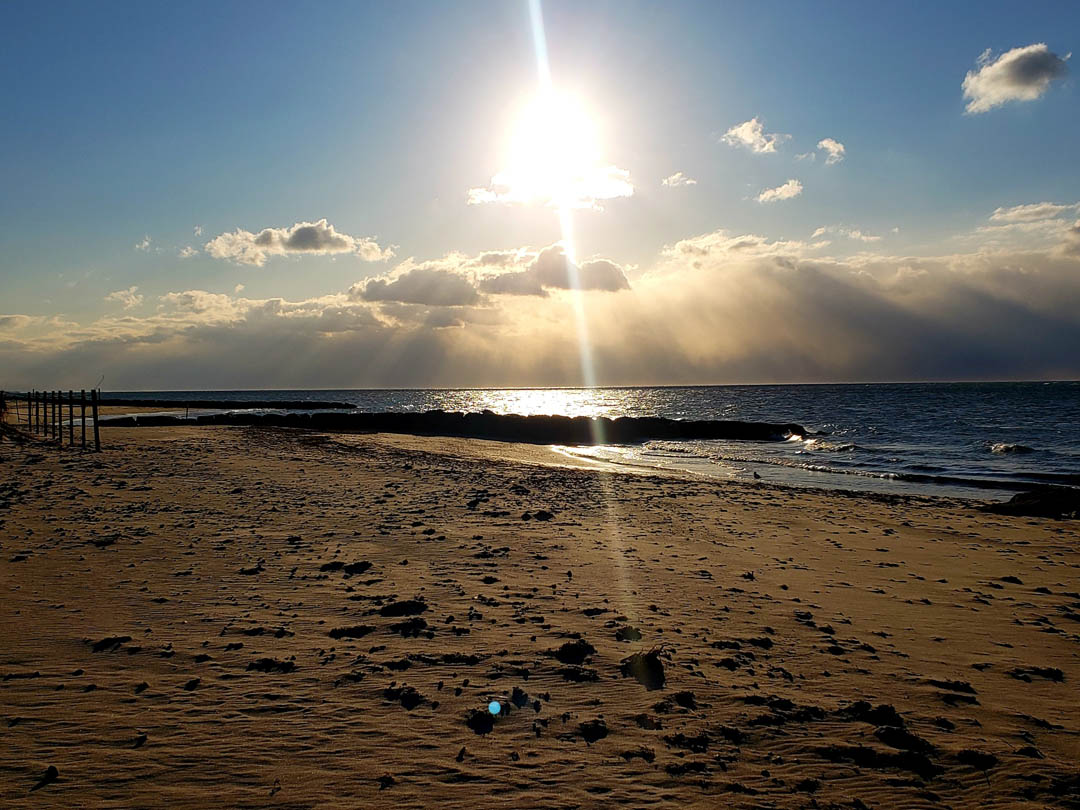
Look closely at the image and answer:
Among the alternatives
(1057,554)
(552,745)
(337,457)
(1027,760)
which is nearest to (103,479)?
(337,457)

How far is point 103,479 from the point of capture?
18422 millimetres

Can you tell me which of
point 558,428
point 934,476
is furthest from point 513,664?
point 558,428

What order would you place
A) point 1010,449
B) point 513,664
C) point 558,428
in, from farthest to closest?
point 558,428 → point 1010,449 → point 513,664

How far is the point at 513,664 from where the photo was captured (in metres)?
6.58

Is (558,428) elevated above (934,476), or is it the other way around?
(558,428)

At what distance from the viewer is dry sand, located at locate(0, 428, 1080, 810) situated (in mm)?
4707

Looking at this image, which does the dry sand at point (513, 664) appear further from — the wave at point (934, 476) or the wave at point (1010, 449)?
the wave at point (1010, 449)

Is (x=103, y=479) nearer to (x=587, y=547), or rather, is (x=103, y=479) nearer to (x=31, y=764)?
(x=587, y=547)

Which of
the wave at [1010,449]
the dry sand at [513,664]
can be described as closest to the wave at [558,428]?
the wave at [1010,449]

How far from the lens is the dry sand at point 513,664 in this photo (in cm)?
471

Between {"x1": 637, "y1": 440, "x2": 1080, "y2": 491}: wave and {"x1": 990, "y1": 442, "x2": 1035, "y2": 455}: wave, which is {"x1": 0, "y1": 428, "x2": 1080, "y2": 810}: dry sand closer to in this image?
{"x1": 637, "y1": 440, "x2": 1080, "y2": 491}: wave

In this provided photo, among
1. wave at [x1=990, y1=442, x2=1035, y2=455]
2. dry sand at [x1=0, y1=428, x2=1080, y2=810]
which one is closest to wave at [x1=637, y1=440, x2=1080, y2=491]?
wave at [x1=990, y1=442, x2=1035, y2=455]

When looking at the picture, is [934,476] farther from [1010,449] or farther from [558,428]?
[558,428]

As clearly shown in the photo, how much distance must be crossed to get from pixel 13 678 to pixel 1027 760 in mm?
8484
